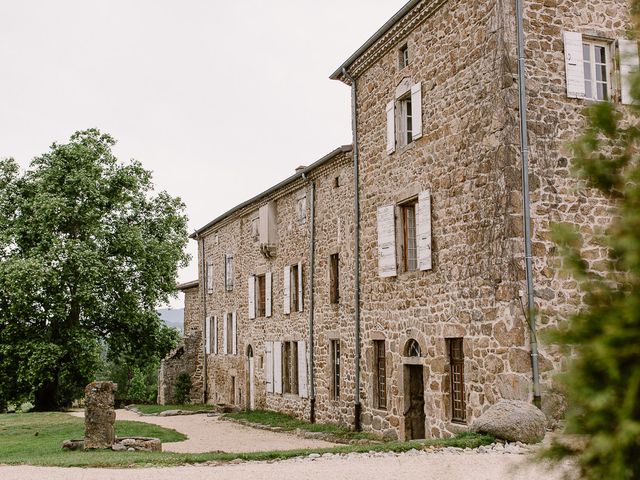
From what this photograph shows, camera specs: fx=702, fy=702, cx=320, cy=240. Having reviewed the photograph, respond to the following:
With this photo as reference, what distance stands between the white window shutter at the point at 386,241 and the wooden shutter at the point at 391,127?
4.17ft

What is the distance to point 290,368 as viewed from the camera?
2177 centimetres

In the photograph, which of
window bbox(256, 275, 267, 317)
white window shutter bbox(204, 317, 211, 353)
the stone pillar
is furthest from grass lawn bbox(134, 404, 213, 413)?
the stone pillar

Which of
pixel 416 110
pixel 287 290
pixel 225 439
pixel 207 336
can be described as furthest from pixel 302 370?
pixel 207 336

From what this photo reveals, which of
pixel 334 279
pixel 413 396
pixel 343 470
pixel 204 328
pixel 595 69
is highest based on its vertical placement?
pixel 595 69

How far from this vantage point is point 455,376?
41.3 ft

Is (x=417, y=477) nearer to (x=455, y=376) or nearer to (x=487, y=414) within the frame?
(x=487, y=414)

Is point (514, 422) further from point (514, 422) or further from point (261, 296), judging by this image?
point (261, 296)

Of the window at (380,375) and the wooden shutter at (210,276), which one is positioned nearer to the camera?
the window at (380,375)

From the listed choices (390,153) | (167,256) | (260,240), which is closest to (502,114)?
(390,153)

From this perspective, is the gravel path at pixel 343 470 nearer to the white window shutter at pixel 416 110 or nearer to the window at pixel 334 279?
the white window shutter at pixel 416 110

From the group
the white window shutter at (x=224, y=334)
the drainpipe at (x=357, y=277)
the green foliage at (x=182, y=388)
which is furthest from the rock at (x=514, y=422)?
the green foliage at (x=182, y=388)

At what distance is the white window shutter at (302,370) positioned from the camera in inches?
792

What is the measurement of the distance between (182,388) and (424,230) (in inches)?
802

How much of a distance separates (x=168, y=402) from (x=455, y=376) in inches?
832
